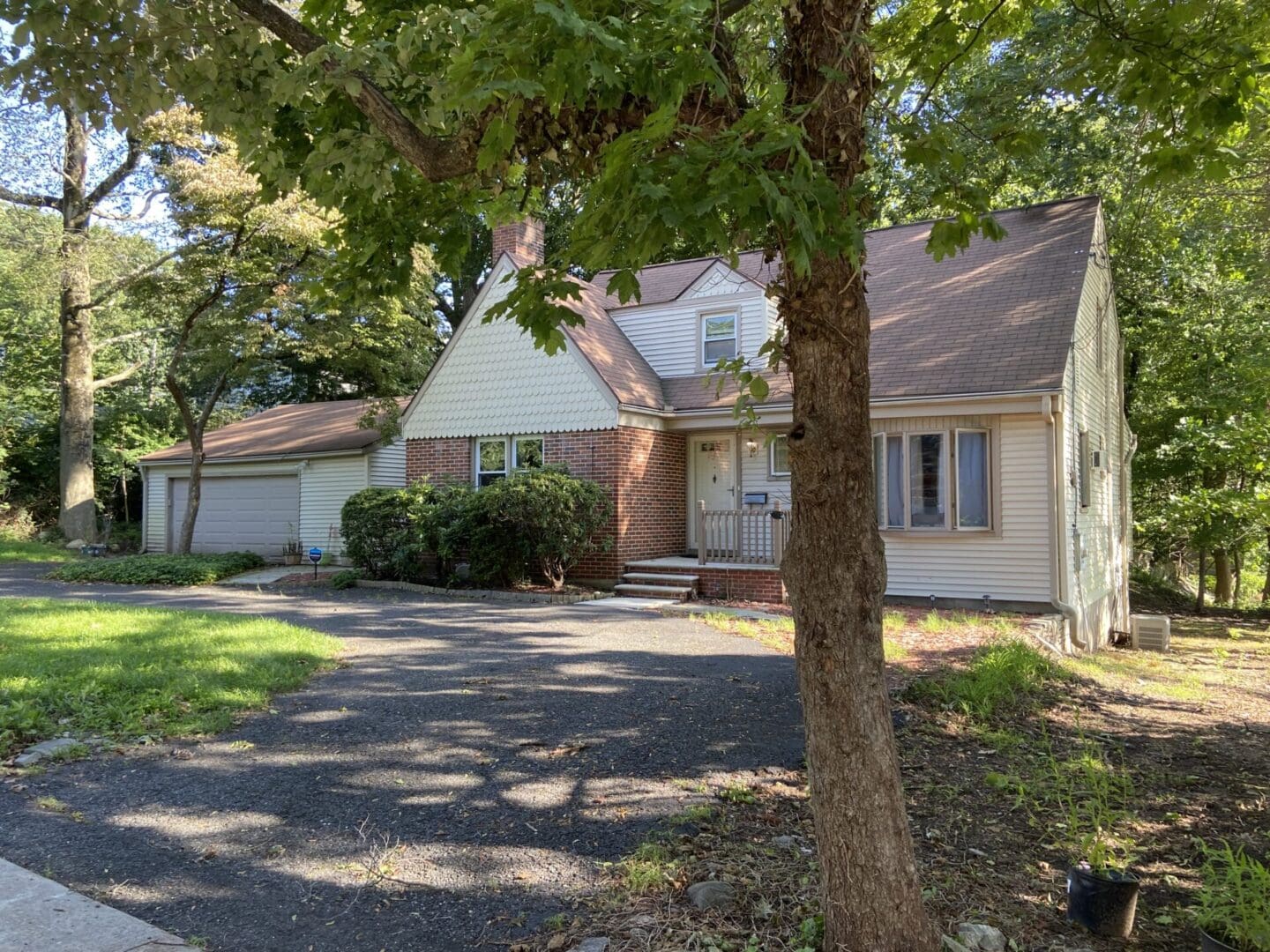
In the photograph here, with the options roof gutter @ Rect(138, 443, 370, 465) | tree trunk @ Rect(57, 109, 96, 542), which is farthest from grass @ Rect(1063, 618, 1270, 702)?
tree trunk @ Rect(57, 109, 96, 542)

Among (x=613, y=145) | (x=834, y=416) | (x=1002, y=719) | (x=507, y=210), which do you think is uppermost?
(x=507, y=210)

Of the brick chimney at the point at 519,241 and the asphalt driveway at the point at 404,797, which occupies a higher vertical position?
the brick chimney at the point at 519,241

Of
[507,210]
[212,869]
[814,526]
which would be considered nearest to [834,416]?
[814,526]

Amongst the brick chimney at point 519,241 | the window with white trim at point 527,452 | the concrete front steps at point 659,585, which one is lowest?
the concrete front steps at point 659,585

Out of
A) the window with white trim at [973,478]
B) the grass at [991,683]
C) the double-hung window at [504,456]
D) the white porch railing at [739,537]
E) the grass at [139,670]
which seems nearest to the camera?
the grass at [139,670]

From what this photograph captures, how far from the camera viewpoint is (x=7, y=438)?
1084 inches

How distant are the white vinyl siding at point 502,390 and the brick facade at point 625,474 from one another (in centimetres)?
30

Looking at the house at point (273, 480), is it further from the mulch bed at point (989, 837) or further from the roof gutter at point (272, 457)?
the mulch bed at point (989, 837)

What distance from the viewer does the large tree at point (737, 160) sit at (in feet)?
8.37

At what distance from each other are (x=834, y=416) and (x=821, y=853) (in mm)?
1570

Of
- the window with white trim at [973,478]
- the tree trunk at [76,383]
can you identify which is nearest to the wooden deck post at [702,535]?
the window with white trim at [973,478]

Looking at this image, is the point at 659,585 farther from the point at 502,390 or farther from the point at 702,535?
the point at 502,390

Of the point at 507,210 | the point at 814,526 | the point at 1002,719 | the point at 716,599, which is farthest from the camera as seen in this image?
the point at 716,599

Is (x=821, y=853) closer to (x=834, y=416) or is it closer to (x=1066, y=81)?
(x=834, y=416)
